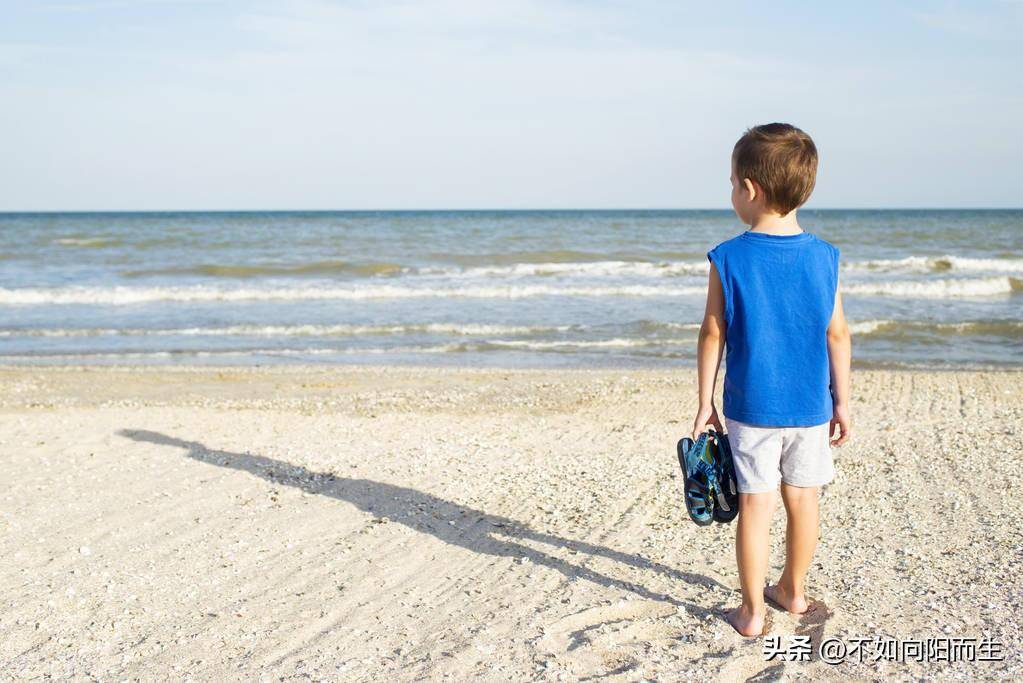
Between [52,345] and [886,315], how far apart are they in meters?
13.4

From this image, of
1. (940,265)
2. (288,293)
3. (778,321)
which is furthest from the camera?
(940,265)

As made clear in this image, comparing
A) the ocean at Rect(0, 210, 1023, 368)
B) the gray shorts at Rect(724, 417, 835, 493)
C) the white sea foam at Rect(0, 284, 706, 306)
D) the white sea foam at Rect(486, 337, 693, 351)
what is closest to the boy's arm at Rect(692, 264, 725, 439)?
the gray shorts at Rect(724, 417, 835, 493)

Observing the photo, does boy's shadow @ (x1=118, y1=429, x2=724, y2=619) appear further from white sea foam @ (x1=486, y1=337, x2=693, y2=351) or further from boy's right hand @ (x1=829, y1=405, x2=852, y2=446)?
white sea foam @ (x1=486, y1=337, x2=693, y2=351)

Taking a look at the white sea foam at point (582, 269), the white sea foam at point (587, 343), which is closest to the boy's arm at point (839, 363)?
the white sea foam at point (587, 343)

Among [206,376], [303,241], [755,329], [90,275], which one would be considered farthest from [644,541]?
[303,241]

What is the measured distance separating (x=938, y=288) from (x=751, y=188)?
63.3 ft

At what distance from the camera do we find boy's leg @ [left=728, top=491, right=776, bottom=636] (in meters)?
3.40

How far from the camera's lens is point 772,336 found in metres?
3.26

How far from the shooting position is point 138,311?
689 inches

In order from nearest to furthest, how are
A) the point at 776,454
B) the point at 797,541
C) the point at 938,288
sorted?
the point at 776,454 < the point at 797,541 < the point at 938,288

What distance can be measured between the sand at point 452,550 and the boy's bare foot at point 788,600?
0.07m

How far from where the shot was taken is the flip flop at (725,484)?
3.48 m

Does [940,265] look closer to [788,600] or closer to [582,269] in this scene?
[582,269]

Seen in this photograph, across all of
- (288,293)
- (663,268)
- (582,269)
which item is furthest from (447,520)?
(663,268)
